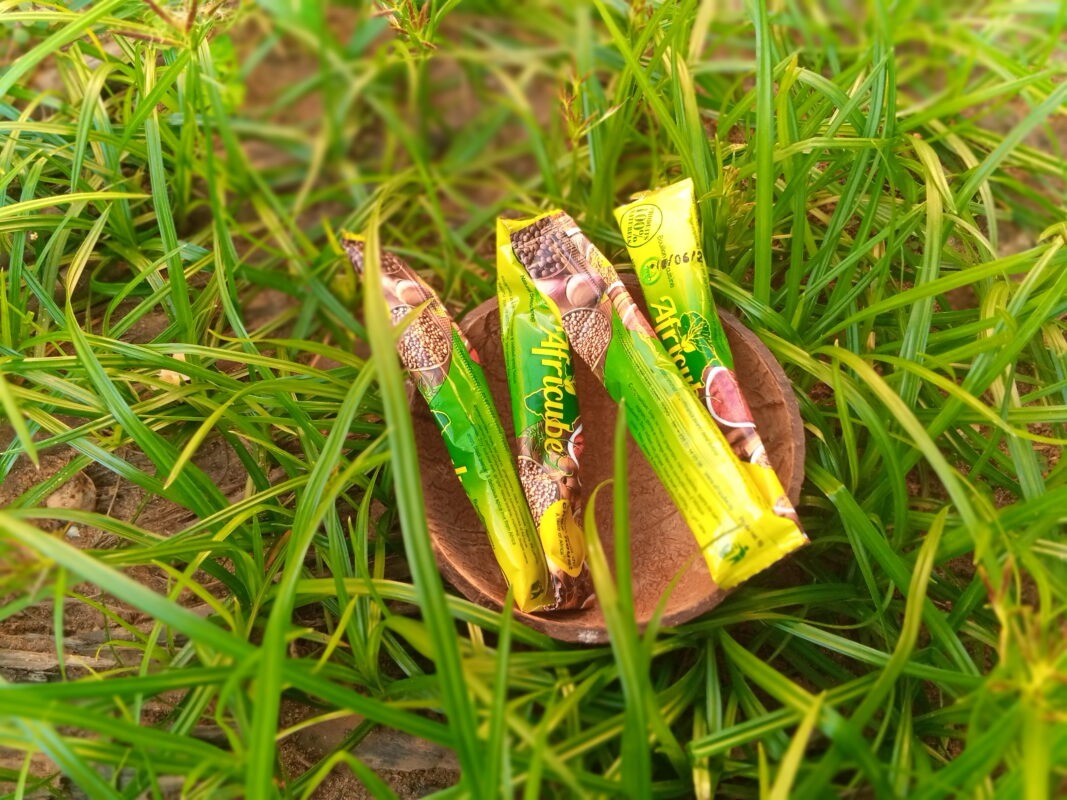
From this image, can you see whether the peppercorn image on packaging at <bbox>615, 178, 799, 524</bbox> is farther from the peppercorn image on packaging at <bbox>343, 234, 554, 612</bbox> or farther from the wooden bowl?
the peppercorn image on packaging at <bbox>343, 234, 554, 612</bbox>

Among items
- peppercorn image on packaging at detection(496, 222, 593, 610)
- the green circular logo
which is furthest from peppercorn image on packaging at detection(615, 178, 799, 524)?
peppercorn image on packaging at detection(496, 222, 593, 610)

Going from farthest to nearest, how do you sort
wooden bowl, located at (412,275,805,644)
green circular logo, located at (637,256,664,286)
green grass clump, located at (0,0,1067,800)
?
green circular logo, located at (637,256,664,286) → wooden bowl, located at (412,275,805,644) → green grass clump, located at (0,0,1067,800)

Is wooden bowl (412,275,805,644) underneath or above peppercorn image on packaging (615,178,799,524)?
underneath

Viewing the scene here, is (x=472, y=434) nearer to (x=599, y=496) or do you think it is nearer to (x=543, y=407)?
(x=543, y=407)

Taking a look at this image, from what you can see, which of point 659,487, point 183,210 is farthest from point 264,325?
point 659,487

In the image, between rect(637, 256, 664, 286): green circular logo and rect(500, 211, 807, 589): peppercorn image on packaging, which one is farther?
rect(637, 256, 664, 286): green circular logo

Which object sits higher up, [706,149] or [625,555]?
[706,149]

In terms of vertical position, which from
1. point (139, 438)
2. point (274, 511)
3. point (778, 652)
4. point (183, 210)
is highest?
point (183, 210)

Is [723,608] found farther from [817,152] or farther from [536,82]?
[536,82]
